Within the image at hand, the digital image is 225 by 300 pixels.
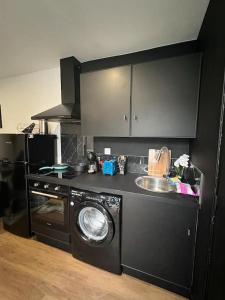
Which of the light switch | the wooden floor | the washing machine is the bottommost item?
the wooden floor

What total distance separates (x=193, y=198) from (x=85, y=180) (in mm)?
1056

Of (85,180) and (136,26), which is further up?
(136,26)

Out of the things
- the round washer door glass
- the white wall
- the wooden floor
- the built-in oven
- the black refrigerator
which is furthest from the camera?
the white wall

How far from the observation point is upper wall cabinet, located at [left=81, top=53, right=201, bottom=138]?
143 cm

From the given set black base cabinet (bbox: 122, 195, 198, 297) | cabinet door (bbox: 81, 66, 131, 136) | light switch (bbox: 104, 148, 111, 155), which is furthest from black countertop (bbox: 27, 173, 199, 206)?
cabinet door (bbox: 81, 66, 131, 136)

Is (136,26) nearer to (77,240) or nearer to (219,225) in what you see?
(219,225)

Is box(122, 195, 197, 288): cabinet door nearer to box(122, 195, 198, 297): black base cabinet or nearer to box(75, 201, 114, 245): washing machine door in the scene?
box(122, 195, 198, 297): black base cabinet

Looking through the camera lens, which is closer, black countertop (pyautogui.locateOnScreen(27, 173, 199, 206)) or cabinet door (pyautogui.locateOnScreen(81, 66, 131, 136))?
black countertop (pyautogui.locateOnScreen(27, 173, 199, 206))

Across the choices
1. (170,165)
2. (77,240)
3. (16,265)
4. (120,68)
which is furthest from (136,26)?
(16,265)

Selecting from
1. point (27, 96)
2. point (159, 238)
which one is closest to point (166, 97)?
point (159, 238)

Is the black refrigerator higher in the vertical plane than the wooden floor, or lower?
higher

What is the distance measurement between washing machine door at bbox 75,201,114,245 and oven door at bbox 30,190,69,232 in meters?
0.20

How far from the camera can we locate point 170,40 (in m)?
1.63

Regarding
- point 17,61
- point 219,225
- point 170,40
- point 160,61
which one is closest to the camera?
point 219,225
